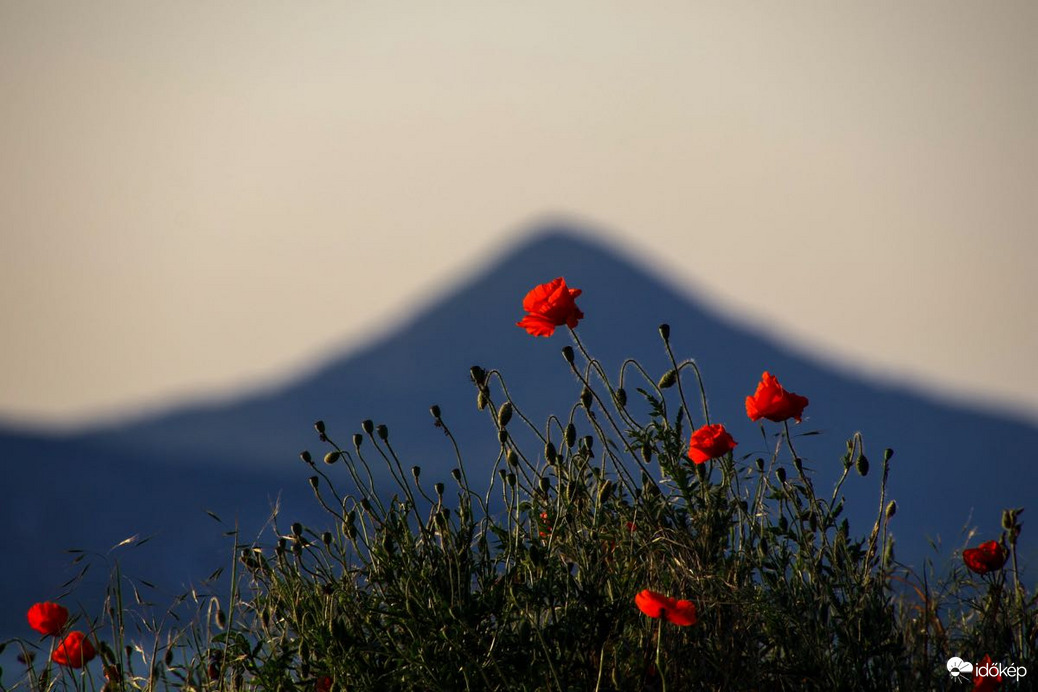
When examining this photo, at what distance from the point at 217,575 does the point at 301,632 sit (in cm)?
29

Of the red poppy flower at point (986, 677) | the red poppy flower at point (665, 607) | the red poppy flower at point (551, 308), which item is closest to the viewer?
the red poppy flower at point (665, 607)

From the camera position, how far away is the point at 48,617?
8.16 ft

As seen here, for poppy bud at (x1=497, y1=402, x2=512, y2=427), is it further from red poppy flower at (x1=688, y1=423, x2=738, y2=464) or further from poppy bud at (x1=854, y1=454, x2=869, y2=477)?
poppy bud at (x1=854, y1=454, x2=869, y2=477)

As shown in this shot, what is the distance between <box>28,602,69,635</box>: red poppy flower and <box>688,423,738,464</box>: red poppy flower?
1.46 meters

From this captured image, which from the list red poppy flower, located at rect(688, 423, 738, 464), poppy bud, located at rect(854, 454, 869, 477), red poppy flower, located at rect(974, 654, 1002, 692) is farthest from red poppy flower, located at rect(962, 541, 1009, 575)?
red poppy flower, located at rect(688, 423, 738, 464)

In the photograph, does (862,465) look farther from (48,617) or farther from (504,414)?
(48,617)

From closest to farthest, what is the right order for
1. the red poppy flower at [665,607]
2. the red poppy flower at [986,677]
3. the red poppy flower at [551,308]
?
1. the red poppy flower at [665,607]
2. the red poppy flower at [986,677]
3. the red poppy flower at [551,308]

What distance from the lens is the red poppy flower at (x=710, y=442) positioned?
7.21ft

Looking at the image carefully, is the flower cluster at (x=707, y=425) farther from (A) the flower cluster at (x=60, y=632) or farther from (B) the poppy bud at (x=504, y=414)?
(A) the flower cluster at (x=60, y=632)

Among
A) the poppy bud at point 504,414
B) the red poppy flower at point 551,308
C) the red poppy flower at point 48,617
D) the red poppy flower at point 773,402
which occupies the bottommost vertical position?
the red poppy flower at point 48,617

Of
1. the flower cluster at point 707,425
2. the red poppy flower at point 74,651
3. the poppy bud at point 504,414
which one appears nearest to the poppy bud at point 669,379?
the flower cluster at point 707,425

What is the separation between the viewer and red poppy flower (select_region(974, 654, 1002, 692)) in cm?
218

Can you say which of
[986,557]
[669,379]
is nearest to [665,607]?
[669,379]

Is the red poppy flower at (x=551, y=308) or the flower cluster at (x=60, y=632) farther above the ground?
the red poppy flower at (x=551, y=308)
